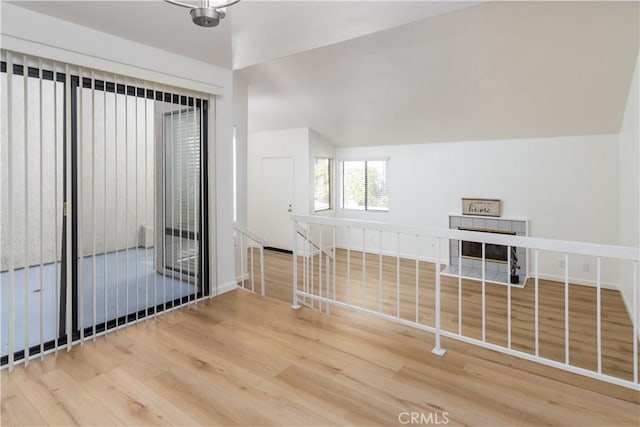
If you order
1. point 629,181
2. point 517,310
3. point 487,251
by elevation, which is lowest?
point 517,310

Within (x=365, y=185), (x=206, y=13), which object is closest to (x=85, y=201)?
(x=206, y=13)

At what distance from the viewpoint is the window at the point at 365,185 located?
7164 millimetres

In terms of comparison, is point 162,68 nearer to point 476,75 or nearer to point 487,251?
point 476,75

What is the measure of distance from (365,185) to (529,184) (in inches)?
116

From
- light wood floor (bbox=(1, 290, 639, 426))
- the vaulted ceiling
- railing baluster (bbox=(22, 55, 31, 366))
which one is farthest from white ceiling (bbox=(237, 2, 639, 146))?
light wood floor (bbox=(1, 290, 639, 426))

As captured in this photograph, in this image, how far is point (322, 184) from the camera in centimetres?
741

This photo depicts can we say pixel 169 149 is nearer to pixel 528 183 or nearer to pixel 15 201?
pixel 15 201

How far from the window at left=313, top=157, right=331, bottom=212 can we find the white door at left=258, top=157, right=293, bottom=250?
0.51 m

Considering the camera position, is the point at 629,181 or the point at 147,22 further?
the point at 629,181

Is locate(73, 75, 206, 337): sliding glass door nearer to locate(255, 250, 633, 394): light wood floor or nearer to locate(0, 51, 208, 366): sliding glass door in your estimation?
locate(0, 51, 208, 366): sliding glass door

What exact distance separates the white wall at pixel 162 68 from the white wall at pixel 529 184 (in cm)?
261

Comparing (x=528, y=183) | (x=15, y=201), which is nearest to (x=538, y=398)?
(x=15, y=201)

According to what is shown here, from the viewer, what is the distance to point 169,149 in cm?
325

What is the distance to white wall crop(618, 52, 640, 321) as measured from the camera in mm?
3627
